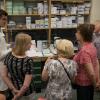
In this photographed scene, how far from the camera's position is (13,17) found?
534cm

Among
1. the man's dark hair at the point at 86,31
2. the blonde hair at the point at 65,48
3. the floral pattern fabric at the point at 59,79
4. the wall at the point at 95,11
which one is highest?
the wall at the point at 95,11

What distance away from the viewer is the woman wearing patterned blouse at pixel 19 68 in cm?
269

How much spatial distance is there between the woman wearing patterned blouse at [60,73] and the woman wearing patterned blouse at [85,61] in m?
0.13

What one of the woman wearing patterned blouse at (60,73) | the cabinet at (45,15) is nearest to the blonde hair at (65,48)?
the woman wearing patterned blouse at (60,73)

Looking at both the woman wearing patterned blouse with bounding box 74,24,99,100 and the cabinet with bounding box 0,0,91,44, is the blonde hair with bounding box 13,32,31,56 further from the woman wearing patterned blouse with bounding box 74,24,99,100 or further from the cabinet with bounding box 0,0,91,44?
the cabinet with bounding box 0,0,91,44

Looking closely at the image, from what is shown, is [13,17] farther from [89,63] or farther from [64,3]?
[89,63]

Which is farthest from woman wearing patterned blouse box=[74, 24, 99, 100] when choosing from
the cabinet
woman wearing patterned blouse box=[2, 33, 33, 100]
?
A: the cabinet

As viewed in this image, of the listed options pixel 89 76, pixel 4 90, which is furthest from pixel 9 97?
pixel 89 76

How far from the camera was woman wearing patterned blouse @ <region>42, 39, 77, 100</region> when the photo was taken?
259cm

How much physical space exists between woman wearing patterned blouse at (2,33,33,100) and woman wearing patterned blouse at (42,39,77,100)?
215 millimetres

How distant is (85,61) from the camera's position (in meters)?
2.73

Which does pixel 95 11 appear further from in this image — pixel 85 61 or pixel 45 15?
pixel 85 61

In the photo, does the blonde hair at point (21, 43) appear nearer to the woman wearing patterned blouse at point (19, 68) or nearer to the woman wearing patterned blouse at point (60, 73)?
the woman wearing patterned blouse at point (19, 68)

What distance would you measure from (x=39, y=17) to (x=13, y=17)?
0.55 metres
